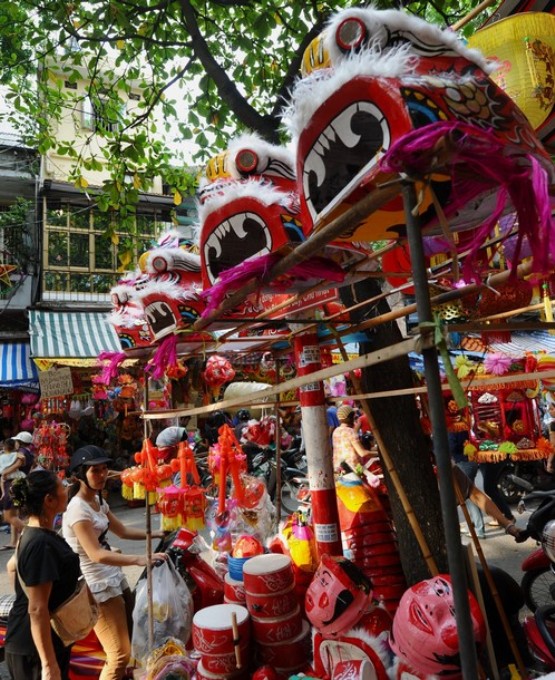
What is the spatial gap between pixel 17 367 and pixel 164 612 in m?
10.3

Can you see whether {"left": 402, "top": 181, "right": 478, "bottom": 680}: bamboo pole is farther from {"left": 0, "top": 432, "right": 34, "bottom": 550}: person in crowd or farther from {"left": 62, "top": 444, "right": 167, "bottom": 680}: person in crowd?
{"left": 0, "top": 432, "right": 34, "bottom": 550}: person in crowd

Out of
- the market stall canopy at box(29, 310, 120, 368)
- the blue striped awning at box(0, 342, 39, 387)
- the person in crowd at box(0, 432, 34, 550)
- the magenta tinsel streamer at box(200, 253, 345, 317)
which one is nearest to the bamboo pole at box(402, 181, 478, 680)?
the magenta tinsel streamer at box(200, 253, 345, 317)

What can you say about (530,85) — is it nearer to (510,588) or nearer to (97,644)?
(510,588)

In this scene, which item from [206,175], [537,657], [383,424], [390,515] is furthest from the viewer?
[390,515]

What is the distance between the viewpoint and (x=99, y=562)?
316 centimetres

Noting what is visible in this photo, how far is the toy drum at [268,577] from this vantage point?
2842 millimetres

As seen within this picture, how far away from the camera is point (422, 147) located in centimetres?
114

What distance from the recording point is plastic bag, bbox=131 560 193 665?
3.27 m

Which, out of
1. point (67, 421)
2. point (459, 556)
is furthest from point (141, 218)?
point (459, 556)

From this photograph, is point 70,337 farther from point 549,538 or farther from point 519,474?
point 549,538

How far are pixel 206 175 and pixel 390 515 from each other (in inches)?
97.0

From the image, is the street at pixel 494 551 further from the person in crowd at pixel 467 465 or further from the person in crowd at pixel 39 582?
the person in crowd at pixel 39 582

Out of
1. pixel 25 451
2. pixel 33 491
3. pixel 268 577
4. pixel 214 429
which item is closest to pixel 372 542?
pixel 268 577

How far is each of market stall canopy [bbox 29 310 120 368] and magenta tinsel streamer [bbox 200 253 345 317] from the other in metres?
9.96
